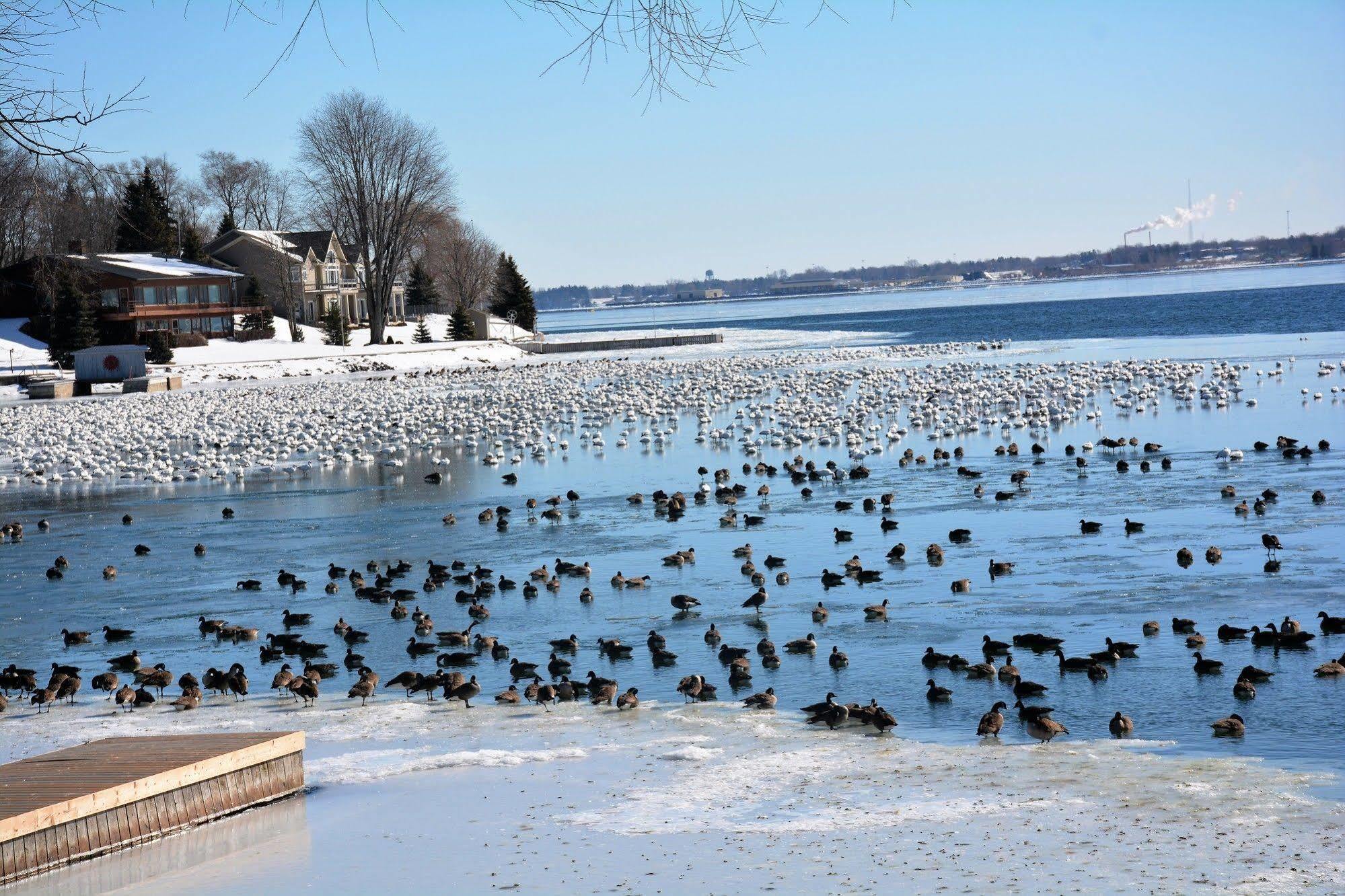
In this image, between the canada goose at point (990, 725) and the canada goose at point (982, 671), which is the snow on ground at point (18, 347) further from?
the canada goose at point (990, 725)

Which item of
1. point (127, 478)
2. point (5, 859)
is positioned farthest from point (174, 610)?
point (127, 478)

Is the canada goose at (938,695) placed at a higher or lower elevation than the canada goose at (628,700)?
lower

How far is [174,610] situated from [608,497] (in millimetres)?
10574

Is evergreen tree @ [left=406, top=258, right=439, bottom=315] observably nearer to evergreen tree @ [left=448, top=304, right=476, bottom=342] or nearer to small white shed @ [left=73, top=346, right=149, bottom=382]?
evergreen tree @ [left=448, top=304, right=476, bottom=342]

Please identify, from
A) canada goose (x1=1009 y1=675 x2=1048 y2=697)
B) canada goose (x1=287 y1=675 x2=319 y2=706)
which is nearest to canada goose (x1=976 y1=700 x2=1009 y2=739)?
canada goose (x1=1009 y1=675 x2=1048 y2=697)

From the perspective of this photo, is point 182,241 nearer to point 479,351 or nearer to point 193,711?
point 479,351

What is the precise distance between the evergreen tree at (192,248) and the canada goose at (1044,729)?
85002 millimetres

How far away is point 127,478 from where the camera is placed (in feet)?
112

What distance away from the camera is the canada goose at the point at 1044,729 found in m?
11.8

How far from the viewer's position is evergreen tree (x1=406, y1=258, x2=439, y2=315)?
4412 inches

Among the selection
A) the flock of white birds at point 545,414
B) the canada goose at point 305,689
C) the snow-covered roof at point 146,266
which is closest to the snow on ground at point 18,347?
A: the snow-covered roof at point 146,266

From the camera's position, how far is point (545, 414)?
46.2 m

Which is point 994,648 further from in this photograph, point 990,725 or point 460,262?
point 460,262

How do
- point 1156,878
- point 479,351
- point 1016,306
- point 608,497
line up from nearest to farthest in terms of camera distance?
point 1156,878 < point 608,497 < point 479,351 < point 1016,306
